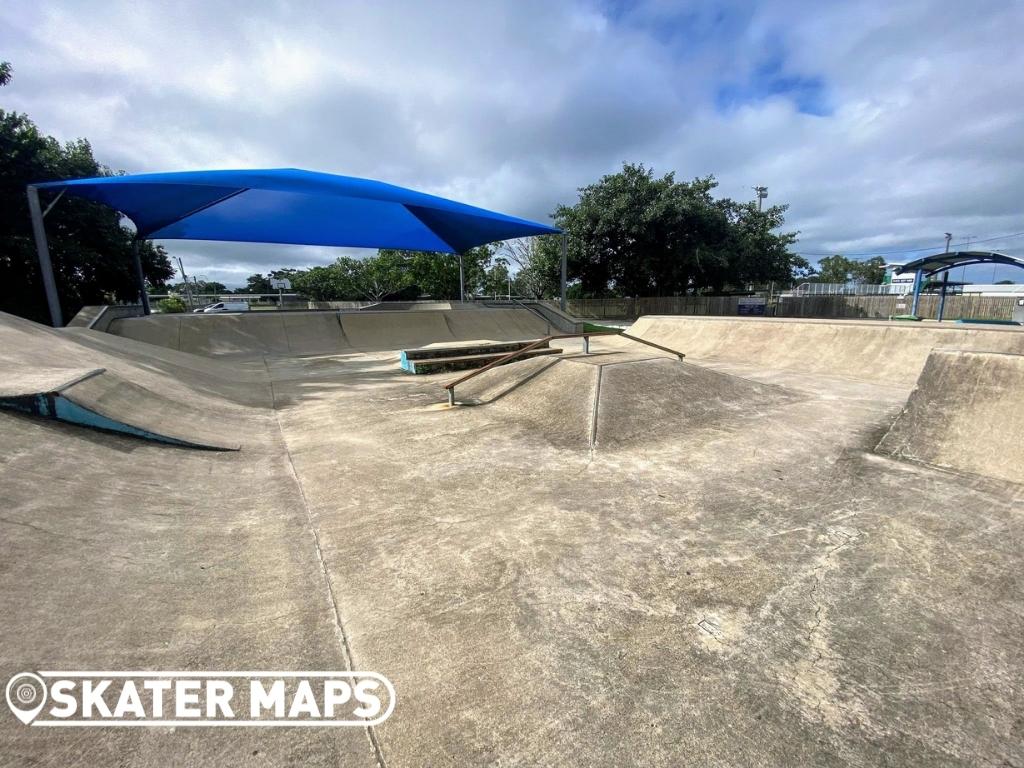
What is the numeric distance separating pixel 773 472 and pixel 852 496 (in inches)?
26.5

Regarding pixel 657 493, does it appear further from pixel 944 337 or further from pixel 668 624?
pixel 944 337

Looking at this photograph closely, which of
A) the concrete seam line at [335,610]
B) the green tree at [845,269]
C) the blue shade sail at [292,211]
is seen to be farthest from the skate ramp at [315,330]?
the green tree at [845,269]

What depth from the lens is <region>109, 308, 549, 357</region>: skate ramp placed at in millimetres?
15445

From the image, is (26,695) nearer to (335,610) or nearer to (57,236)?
(335,610)

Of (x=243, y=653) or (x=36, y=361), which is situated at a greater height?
(x=36, y=361)

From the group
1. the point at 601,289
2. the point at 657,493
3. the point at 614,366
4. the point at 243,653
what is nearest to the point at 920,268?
the point at 601,289

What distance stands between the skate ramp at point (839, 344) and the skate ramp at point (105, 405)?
39.1ft

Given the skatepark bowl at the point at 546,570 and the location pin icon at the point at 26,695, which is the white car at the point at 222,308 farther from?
the location pin icon at the point at 26,695

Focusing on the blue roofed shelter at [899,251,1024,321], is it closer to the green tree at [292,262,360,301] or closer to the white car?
the white car

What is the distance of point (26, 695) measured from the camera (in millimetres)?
1560

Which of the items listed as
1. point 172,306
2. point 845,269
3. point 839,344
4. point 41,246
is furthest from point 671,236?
point 845,269

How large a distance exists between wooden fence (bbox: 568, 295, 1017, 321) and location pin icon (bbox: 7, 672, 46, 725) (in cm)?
3242

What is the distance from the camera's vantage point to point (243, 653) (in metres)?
2.04

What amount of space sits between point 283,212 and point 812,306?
31.4 metres
